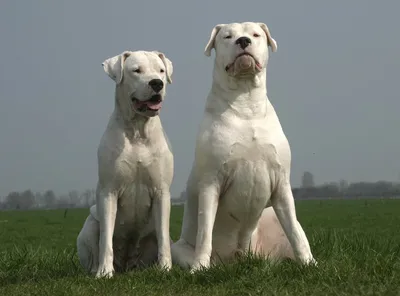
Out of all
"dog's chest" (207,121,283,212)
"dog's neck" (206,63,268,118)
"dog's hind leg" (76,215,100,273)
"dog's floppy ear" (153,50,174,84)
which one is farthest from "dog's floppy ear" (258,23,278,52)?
"dog's hind leg" (76,215,100,273)

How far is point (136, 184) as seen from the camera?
7199 mm

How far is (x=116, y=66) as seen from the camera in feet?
24.0

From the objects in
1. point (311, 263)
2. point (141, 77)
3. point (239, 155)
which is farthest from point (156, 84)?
point (311, 263)

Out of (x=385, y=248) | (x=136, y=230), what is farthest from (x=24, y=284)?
(x=385, y=248)

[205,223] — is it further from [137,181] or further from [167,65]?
[167,65]

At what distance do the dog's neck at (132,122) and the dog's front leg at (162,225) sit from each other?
2.23 ft

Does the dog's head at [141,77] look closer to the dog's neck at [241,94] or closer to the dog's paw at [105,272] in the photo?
the dog's neck at [241,94]

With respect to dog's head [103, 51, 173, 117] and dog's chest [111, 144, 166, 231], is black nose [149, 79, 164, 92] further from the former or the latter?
dog's chest [111, 144, 166, 231]

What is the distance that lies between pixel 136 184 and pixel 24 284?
5.26ft

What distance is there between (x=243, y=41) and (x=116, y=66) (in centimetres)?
153

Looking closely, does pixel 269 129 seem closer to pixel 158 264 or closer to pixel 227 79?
pixel 227 79

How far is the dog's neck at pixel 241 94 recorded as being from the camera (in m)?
6.79

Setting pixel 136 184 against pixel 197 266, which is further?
pixel 136 184

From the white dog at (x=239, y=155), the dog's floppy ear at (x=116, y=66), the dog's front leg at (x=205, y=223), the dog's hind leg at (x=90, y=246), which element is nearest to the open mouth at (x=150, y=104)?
the dog's floppy ear at (x=116, y=66)
